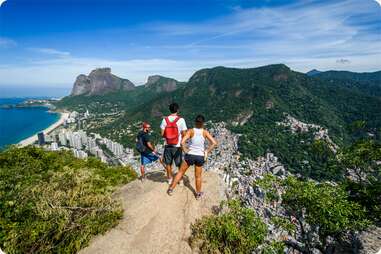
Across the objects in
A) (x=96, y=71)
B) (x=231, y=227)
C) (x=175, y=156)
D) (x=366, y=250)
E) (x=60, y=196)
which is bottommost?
A: (x=366, y=250)

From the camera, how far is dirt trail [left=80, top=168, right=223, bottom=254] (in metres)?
3.66

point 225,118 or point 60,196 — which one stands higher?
point 60,196

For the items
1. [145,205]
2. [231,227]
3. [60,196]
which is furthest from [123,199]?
[231,227]

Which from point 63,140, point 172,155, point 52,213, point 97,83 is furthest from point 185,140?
point 97,83

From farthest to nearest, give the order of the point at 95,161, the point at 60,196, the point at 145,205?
1. the point at 95,161
2. the point at 145,205
3. the point at 60,196

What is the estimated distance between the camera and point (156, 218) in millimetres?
4188

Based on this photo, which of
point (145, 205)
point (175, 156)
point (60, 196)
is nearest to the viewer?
point (60, 196)

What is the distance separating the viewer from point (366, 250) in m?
5.36

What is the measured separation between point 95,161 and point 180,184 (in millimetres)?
9721

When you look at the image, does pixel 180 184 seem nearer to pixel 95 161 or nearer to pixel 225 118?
pixel 95 161

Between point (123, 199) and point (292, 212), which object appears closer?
point (123, 199)

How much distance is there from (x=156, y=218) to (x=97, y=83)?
18702 cm

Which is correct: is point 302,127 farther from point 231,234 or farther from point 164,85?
point 164,85

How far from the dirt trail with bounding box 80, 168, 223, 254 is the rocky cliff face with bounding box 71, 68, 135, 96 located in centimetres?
18256
